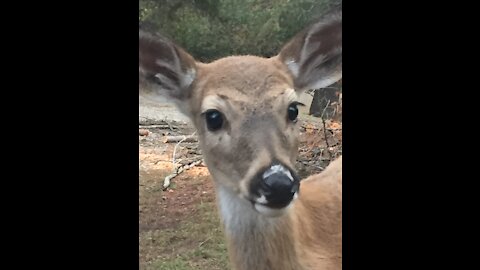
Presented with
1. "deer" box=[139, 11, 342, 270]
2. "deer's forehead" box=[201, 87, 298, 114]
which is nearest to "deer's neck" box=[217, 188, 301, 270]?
"deer" box=[139, 11, 342, 270]

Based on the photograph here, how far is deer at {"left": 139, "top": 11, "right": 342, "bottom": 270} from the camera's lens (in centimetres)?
170

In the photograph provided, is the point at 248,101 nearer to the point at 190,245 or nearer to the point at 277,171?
the point at 277,171

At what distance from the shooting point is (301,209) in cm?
197

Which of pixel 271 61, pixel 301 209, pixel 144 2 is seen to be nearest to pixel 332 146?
pixel 301 209

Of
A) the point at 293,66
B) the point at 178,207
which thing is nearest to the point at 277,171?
the point at 293,66

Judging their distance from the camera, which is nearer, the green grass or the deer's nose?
the deer's nose

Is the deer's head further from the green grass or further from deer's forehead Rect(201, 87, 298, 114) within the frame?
the green grass

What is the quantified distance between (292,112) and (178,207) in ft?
1.45

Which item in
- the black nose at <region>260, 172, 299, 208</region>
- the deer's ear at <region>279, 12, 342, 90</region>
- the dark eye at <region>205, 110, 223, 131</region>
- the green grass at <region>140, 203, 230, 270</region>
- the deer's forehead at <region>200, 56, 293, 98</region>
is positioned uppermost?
the deer's ear at <region>279, 12, 342, 90</region>

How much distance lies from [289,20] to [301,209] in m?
0.50

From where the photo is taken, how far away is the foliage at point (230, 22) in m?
1.92

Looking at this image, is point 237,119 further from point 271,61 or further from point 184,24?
point 184,24

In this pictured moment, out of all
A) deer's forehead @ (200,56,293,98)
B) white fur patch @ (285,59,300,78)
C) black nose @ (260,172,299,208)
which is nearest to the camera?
black nose @ (260,172,299,208)

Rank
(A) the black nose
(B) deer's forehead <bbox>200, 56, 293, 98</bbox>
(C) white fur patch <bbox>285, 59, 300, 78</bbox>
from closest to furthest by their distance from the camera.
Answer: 1. (A) the black nose
2. (B) deer's forehead <bbox>200, 56, 293, 98</bbox>
3. (C) white fur patch <bbox>285, 59, 300, 78</bbox>
